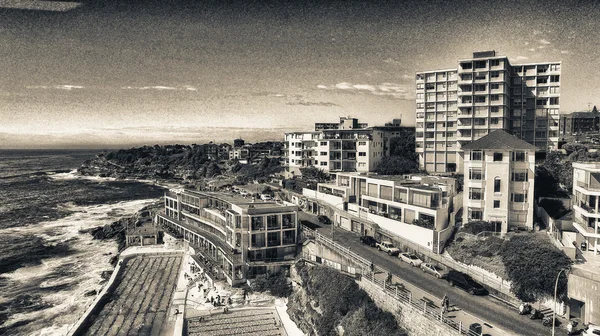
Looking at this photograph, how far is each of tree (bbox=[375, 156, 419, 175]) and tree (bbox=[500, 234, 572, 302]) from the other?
37403mm

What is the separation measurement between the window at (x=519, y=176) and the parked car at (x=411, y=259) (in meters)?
13.5

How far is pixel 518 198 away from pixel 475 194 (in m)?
4.03

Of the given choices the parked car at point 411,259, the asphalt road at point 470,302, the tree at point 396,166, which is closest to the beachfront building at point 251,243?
the asphalt road at point 470,302

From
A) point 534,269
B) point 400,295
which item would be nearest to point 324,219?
point 400,295

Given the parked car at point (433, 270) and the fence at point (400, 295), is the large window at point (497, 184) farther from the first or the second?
the fence at point (400, 295)

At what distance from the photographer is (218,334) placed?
33375 mm

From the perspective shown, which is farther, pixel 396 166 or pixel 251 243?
pixel 396 166

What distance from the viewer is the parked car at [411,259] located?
3428cm

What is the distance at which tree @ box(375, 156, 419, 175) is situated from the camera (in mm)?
68312

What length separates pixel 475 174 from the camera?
3959cm

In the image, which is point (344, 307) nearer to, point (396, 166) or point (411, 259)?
point (411, 259)

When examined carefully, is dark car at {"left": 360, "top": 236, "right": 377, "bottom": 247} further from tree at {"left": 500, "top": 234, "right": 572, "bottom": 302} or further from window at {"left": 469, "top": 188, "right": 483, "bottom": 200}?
tree at {"left": 500, "top": 234, "right": 572, "bottom": 302}

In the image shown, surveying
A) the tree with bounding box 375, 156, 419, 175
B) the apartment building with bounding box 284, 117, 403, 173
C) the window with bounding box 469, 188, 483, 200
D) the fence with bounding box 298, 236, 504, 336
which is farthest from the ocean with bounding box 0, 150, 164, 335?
the tree with bounding box 375, 156, 419, 175

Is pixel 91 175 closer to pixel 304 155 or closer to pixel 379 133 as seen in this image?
pixel 304 155
